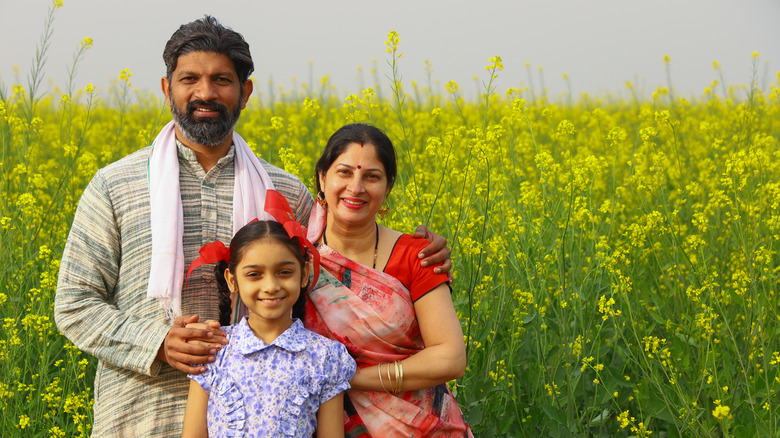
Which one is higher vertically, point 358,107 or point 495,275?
point 358,107

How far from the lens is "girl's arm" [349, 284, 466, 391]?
75.7 inches

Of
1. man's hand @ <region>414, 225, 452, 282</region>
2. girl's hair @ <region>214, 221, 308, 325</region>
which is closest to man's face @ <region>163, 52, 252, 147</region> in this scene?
girl's hair @ <region>214, 221, 308, 325</region>

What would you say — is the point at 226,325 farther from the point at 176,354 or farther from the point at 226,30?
the point at 226,30

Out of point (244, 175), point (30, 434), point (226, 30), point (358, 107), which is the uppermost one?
point (226, 30)

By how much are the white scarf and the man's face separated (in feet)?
0.35

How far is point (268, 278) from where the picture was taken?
179cm

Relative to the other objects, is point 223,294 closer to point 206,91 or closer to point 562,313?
point 206,91

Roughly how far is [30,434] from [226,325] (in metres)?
1.25

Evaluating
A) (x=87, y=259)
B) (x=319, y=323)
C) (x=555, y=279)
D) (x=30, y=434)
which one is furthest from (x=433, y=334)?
(x=30, y=434)

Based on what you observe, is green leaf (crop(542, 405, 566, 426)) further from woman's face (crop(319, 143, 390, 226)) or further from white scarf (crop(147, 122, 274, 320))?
white scarf (crop(147, 122, 274, 320))

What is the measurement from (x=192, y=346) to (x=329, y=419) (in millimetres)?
402

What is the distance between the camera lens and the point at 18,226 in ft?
11.3

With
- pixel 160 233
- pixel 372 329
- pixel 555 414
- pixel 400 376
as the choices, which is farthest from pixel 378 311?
pixel 555 414

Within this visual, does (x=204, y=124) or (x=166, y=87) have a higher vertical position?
(x=166, y=87)
